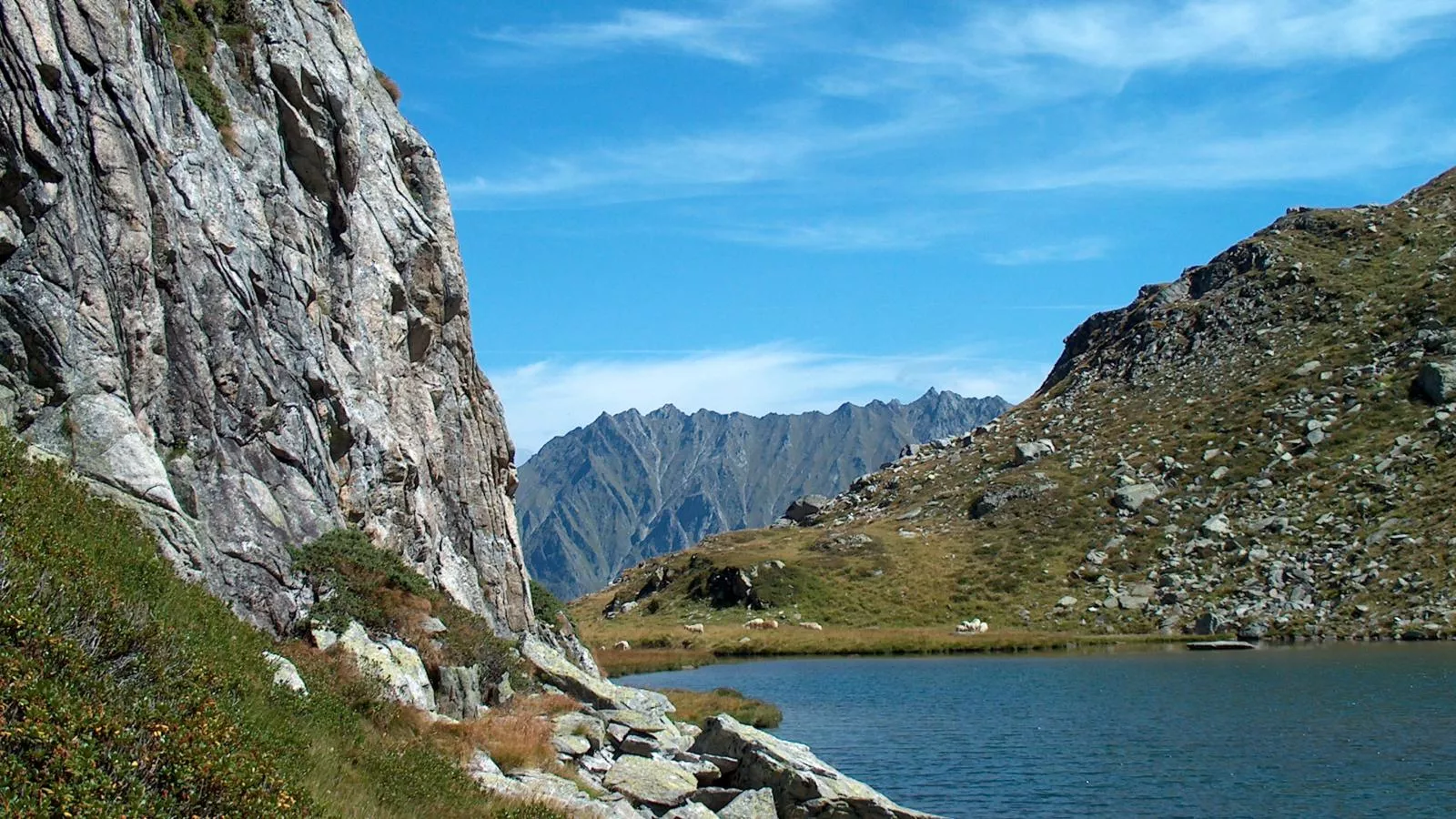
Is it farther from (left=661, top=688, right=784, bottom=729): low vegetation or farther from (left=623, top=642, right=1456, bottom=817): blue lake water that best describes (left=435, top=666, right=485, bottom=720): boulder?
(left=661, top=688, right=784, bottom=729): low vegetation

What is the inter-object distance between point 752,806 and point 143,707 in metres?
15.4

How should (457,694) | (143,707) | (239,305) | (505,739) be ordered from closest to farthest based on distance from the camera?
(143,707)
(505,739)
(457,694)
(239,305)

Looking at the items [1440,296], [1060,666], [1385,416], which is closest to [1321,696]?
[1060,666]

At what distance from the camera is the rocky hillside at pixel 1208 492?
322ft

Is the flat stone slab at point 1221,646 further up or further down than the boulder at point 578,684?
further down

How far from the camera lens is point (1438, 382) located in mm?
112000

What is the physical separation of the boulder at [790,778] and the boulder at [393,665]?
23.2 ft

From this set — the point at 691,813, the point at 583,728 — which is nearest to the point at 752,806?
the point at 691,813

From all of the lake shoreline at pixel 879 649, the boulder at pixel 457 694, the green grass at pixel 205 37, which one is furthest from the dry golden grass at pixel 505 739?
the lake shoreline at pixel 879 649

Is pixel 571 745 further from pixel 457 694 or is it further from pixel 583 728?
pixel 457 694

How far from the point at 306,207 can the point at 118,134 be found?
12.5m

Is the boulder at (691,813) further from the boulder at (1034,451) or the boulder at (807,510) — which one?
the boulder at (807,510)

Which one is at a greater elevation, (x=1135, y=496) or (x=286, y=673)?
(x=1135, y=496)

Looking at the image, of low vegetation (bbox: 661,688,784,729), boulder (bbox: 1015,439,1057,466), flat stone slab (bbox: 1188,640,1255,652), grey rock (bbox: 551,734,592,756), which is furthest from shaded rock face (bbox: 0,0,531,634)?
boulder (bbox: 1015,439,1057,466)
